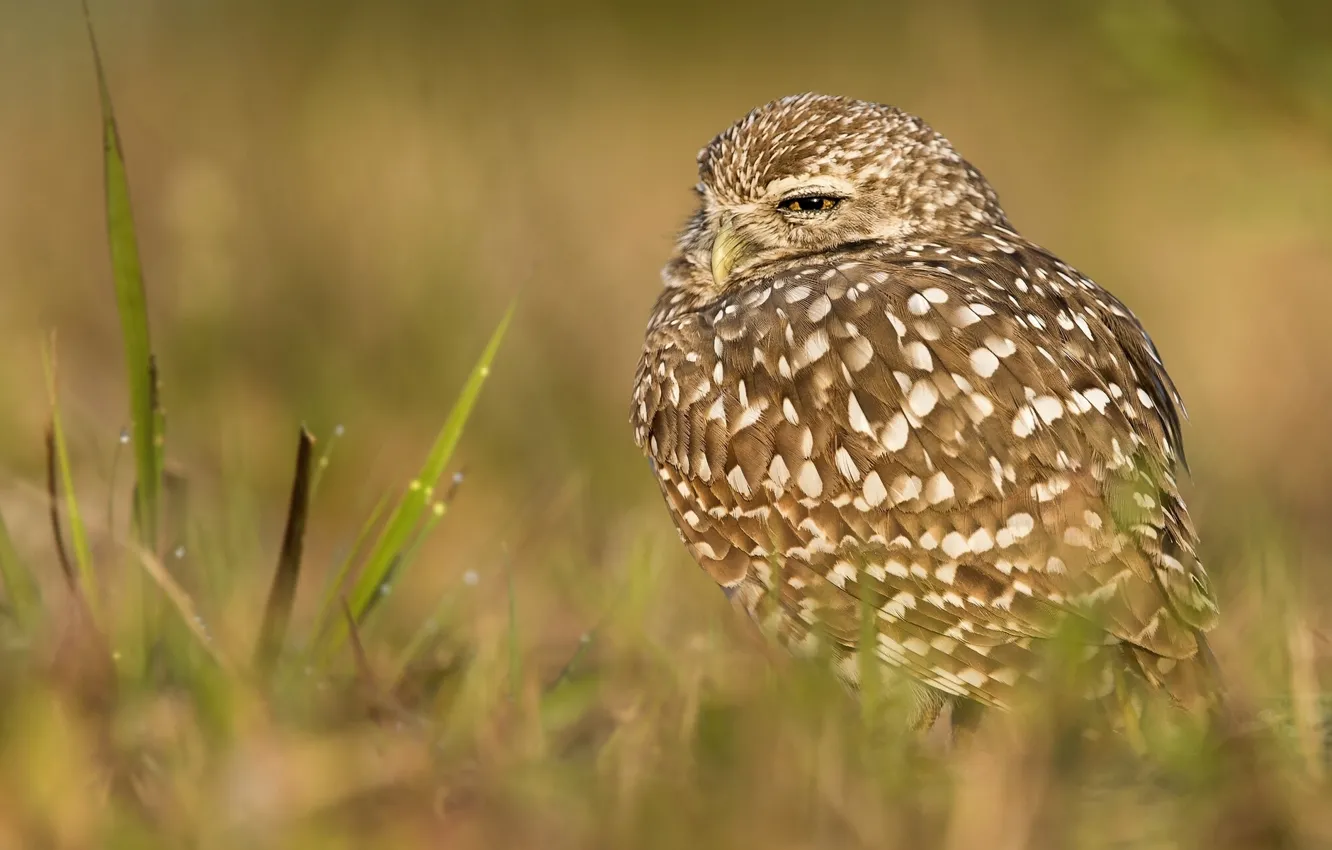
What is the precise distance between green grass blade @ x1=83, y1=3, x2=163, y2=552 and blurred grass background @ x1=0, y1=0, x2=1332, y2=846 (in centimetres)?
14

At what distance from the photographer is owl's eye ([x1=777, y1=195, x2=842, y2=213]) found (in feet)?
13.5

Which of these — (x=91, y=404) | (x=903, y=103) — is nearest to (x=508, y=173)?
(x=91, y=404)

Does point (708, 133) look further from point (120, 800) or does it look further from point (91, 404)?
point (120, 800)

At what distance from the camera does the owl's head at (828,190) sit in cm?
409

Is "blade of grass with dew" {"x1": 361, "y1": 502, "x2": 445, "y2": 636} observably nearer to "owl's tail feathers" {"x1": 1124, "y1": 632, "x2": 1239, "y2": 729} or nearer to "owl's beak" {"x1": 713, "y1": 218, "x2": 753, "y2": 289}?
"owl's beak" {"x1": 713, "y1": 218, "x2": 753, "y2": 289}

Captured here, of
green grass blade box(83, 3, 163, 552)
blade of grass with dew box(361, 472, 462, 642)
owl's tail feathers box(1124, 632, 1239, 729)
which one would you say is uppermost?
green grass blade box(83, 3, 163, 552)

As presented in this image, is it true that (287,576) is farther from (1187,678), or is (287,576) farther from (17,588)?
(1187,678)

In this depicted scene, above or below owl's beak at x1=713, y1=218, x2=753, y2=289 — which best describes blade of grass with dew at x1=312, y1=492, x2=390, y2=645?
below

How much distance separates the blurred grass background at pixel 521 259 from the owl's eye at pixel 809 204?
809 millimetres

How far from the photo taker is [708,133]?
963 cm

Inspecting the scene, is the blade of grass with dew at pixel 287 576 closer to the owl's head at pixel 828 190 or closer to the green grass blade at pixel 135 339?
the green grass blade at pixel 135 339

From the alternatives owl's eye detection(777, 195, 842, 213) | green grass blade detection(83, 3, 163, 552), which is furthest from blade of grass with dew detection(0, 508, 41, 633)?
owl's eye detection(777, 195, 842, 213)

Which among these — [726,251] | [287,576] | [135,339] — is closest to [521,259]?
[726,251]

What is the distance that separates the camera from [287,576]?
3.01 meters
